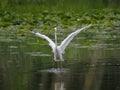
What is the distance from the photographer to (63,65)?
13.2 meters

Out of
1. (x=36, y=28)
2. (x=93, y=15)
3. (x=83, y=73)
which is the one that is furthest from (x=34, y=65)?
(x=93, y=15)

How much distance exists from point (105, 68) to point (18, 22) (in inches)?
402

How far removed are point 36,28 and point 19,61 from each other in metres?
6.83

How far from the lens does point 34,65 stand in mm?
13344

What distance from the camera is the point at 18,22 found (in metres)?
22.5

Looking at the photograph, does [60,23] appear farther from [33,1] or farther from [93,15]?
[33,1]

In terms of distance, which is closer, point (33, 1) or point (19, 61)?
point (19, 61)

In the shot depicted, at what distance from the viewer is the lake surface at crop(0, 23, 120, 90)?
11039 millimetres

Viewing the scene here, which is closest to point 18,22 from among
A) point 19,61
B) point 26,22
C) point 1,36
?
point 26,22

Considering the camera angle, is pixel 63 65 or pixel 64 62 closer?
pixel 63 65

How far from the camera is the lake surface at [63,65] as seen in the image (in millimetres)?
11039

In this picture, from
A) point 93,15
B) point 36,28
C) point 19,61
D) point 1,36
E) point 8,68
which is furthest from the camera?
point 93,15

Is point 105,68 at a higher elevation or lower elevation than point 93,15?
lower

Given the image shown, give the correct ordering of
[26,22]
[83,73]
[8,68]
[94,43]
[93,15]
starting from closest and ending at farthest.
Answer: [83,73], [8,68], [94,43], [26,22], [93,15]
